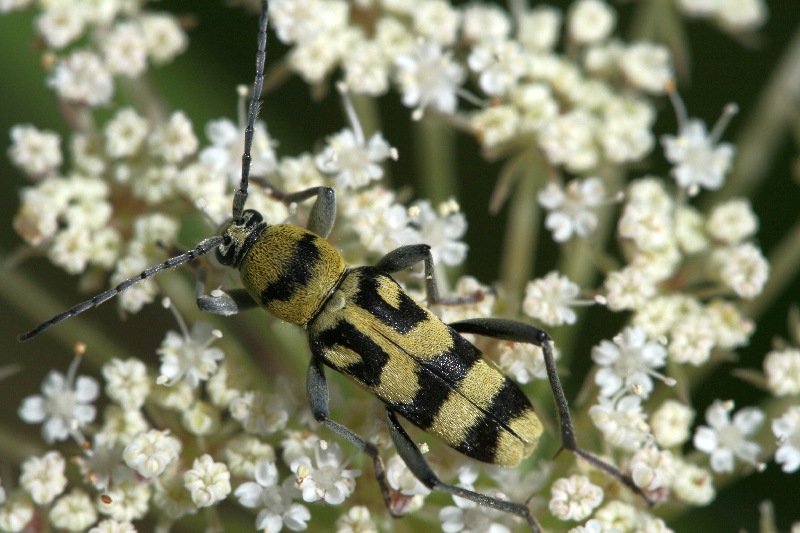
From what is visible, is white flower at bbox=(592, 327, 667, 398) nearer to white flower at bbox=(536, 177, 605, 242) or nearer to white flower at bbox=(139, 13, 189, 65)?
white flower at bbox=(536, 177, 605, 242)

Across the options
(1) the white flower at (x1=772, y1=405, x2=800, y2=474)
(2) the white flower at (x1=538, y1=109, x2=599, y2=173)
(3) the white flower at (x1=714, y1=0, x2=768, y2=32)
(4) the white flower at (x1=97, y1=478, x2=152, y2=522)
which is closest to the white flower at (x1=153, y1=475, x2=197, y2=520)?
(4) the white flower at (x1=97, y1=478, x2=152, y2=522)

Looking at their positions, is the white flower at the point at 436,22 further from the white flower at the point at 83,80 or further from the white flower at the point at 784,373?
the white flower at the point at 784,373

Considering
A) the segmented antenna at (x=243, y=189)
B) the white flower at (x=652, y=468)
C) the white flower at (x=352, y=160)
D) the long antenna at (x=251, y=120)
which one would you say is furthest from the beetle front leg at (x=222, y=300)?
Result: the white flower at (x=652, y=468)

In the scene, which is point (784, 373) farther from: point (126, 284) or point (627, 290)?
point (126, 284)

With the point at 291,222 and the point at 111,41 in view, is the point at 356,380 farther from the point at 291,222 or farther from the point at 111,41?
the point at 111,41

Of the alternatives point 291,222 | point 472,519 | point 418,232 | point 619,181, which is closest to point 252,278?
point 291,222

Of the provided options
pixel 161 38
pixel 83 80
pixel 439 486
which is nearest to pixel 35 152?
pixel 83 80
